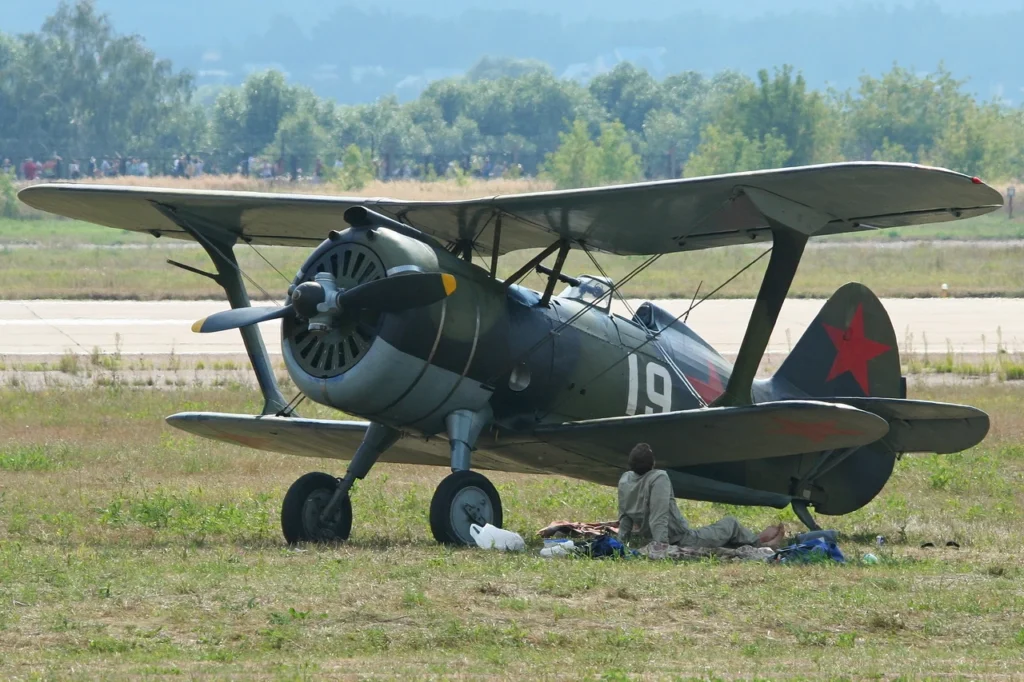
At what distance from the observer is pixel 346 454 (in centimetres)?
1308

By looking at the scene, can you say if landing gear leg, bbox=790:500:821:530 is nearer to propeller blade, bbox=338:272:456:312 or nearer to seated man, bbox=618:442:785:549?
seated man, bbox=618:442:785:549

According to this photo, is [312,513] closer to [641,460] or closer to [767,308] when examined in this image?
[641,460]

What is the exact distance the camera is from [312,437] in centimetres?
1255

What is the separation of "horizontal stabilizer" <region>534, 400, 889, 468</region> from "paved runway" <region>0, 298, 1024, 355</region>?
609 inches

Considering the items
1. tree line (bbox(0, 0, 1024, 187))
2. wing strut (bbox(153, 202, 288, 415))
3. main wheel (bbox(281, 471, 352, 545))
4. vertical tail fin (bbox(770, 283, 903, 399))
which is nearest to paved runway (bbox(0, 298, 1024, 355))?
vertical tail fin (bbox(770, 283, 903, 399))

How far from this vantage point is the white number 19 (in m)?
12.3

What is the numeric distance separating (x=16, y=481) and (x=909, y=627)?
910 centimetres

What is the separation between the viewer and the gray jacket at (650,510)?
10.4m

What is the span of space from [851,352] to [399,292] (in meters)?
4.32

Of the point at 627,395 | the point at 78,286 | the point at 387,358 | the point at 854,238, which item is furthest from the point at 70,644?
the point at 854,238

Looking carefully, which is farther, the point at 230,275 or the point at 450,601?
the point at 230,275

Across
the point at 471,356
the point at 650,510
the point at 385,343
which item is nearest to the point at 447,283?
the point at 385,343

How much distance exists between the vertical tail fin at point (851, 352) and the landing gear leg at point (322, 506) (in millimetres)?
3549

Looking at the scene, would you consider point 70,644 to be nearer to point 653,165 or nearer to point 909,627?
point 909,627
